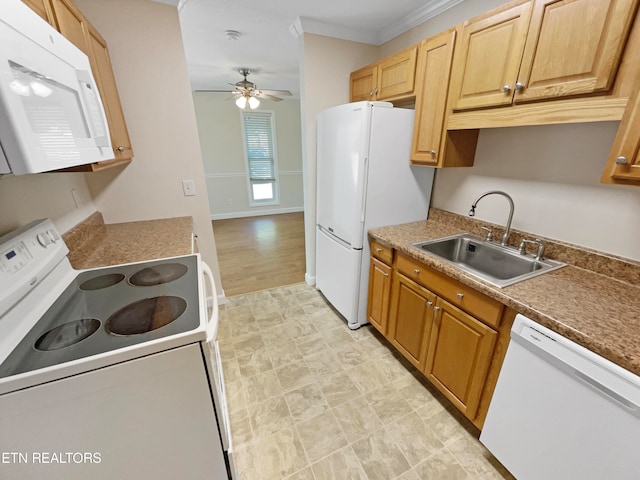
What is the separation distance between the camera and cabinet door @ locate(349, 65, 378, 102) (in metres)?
2.10

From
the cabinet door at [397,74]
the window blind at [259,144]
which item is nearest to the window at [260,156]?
the window blind at [259,144]

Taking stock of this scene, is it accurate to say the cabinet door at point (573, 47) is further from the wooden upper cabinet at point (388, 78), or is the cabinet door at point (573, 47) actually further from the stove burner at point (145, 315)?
the stove burner at point (145, 315)

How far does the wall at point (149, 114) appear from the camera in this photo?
67.9 inches

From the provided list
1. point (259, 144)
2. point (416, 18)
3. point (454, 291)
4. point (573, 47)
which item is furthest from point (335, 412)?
point (259, 144)

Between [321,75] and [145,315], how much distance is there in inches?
89.5

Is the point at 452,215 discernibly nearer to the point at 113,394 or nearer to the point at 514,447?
the point at 514,447

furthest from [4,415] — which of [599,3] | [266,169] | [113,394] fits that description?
[266,169]

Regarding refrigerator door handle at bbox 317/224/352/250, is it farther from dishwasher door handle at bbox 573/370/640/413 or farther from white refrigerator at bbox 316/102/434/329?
dishwasher door handle at bbox 573/370/640/413

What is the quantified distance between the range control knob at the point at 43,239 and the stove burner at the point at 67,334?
1.36 ft

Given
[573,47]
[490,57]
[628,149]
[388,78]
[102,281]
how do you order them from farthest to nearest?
[388,78]
[490,57]
[102,281]
[573,47]
[628,149]

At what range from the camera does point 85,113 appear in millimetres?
945

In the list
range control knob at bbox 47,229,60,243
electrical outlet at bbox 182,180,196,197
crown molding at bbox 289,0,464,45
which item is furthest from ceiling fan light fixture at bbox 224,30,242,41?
range control knob at bbox 47,229,60,243

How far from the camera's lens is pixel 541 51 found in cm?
112

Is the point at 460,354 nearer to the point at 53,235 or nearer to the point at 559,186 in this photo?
the point at 559,186
